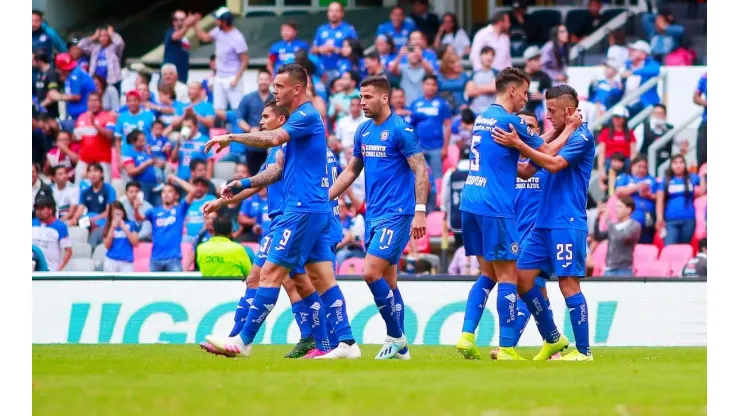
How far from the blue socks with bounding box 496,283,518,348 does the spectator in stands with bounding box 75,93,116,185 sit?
11756mm

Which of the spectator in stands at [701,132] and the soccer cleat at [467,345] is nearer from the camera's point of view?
the soccer cleat at [467,345]

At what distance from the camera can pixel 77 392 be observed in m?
8.88

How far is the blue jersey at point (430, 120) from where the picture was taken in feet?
69.5

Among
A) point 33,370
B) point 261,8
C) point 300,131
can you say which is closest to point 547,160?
point 300,131

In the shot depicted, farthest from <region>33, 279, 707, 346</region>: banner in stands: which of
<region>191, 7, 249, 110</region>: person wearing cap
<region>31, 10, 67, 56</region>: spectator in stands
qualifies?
<region>31, 10, 67, 56</region>: spectator in stands

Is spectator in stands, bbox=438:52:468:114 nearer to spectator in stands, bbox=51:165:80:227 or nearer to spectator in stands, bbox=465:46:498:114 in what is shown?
spectator in stands, bbox=465:46:498:114

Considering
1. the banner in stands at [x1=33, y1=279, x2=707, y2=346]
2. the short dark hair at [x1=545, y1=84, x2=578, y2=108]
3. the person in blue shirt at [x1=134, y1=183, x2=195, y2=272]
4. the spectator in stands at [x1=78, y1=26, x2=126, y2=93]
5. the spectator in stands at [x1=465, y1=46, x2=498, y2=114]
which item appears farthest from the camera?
→ the spectator in stands at [x1=78, y1=26, x2=126, y2=93]

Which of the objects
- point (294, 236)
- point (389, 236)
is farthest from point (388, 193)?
point (294, 236)

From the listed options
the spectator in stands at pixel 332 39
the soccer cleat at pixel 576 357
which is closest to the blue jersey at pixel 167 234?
the spectator in stands at pixel 332 39

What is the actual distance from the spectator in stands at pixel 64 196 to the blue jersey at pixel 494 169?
35.0 feet

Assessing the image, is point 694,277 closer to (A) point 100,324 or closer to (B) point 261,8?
(A) point 100,324

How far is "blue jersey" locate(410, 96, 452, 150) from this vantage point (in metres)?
21.2

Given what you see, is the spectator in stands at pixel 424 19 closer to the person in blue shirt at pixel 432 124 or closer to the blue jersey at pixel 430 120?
the person in blue shirt at pixel 432 124

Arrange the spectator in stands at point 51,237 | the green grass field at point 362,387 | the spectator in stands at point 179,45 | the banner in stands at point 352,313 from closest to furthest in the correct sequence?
1. the green grass field at point 362,387
2. the banner in stands at point 352,313
3. the spectator in stands at point 51,237
4. the spectator in stands at point 179,45
